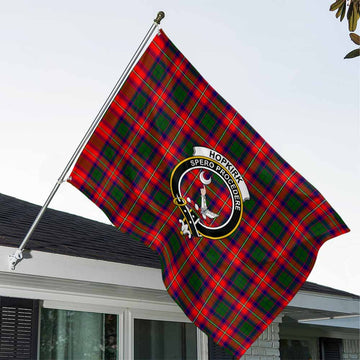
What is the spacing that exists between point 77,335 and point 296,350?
6.02 metres

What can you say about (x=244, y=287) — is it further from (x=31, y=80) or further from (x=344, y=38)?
(x=344, y=38)

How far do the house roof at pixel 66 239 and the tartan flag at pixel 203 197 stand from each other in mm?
1127

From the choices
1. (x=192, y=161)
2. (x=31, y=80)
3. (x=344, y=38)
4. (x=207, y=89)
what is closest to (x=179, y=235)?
(x=192, y=161)

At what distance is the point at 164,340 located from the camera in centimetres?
708

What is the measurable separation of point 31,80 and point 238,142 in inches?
501

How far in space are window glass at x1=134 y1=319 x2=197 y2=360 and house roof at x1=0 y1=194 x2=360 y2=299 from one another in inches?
27.1

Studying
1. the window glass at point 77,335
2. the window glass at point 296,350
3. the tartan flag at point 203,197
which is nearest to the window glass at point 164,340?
the window glass at point 77,335

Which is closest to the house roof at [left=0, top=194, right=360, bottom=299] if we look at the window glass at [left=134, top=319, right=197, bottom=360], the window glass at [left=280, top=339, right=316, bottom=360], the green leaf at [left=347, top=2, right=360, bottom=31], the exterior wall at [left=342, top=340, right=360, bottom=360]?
the window glass at [left=134, top=319, right=197, bottom=360]

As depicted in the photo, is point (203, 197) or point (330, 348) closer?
point (203, 197)

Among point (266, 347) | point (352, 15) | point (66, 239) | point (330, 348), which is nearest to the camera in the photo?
point (352, 15)

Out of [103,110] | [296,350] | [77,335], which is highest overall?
[103,110]

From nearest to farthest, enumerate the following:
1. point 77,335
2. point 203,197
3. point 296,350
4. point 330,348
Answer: point 203,197, point 77,335, point 296,350, point 330,348

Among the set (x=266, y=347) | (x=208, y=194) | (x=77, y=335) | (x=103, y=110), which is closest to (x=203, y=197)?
(x=208, y=194)

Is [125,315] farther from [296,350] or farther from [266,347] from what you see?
[296,350]
